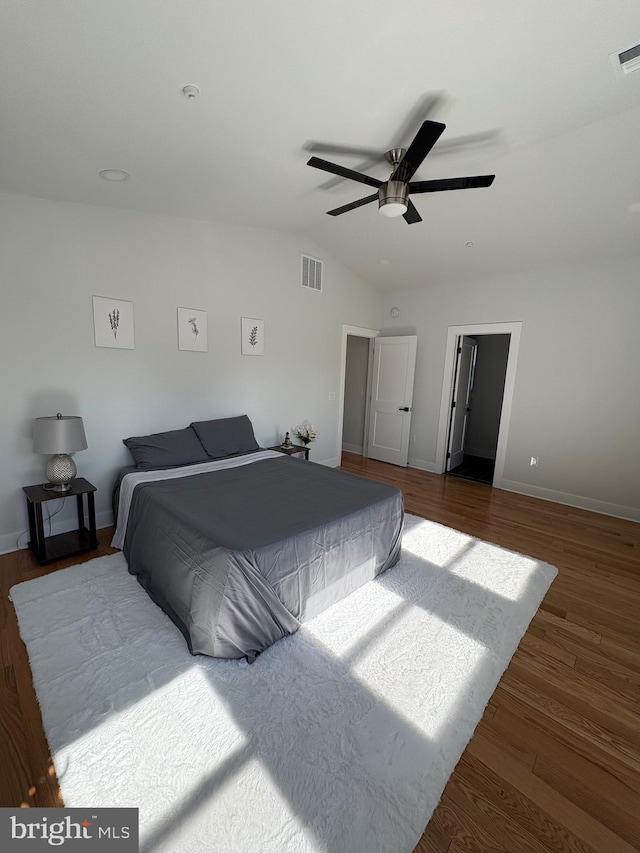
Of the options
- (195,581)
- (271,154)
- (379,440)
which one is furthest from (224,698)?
(379,440)

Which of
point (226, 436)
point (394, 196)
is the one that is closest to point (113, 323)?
point (226, 436)

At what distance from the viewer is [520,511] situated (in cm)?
418

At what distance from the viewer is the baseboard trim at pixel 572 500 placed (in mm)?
4031

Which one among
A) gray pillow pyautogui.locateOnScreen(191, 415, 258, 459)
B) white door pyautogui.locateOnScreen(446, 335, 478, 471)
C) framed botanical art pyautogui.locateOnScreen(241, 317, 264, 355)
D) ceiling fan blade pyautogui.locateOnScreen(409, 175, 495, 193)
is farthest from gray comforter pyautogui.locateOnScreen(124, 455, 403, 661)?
white door pyautogui.locateOnScreen(446, 335, 478, 471)

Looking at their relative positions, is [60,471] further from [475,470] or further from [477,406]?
[477,406]

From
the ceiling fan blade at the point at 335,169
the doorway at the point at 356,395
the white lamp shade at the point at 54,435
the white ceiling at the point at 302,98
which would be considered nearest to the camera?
the white ceiling at the point at 302,98

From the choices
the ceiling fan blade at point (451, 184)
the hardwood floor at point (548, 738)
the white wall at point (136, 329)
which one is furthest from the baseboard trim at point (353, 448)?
the ceiling fan blade at point (451, 184)

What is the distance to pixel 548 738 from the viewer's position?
1.61 metres

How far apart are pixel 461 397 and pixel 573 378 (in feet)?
5.26

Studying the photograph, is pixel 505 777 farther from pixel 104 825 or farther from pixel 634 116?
pixel 634 116

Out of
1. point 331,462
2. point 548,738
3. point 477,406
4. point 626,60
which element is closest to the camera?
point 548,738

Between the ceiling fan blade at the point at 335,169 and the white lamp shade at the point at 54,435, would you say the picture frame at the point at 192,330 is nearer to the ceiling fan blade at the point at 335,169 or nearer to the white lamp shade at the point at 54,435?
the white lamp shade at the point at 54,435

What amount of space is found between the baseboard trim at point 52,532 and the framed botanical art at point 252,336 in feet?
7.15

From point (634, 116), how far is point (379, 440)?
4458mm
